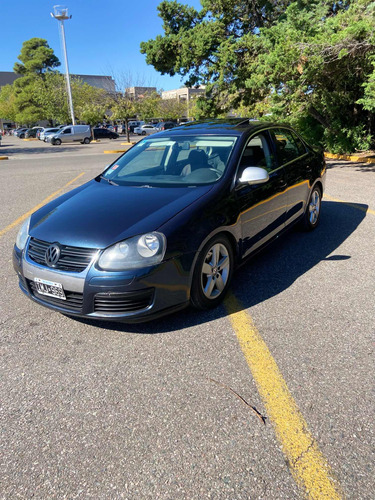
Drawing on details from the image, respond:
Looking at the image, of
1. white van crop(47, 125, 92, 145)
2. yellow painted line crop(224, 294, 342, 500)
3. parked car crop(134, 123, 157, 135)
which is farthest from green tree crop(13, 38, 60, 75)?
yellow painted line crop(224, 294, 342, 500)

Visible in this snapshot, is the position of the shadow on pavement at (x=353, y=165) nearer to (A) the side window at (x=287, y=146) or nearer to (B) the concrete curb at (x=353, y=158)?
(B) the concrete curb at (x=353, y=158)

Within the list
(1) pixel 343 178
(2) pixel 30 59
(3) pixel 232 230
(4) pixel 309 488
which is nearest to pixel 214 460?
(4) pixel 309 488

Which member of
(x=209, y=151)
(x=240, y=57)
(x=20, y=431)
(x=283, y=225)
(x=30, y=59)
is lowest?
(x=20, y=431)

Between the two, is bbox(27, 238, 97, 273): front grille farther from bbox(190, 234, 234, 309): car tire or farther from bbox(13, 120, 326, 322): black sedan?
bbox(190, 234, 234, 309): car tire

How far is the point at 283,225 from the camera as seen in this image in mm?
4293

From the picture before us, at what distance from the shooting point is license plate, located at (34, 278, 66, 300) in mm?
2733

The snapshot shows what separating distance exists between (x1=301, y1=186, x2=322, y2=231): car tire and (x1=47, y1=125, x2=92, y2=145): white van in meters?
34.1

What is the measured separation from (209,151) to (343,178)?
7.36 m

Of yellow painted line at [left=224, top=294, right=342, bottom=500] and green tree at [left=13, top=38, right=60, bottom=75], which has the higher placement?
green tree at [left=13, top=38, right=60, bottom=75]

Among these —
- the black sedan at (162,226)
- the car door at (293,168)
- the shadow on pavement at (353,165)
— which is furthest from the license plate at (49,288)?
the shadow on pavement at (353,165)

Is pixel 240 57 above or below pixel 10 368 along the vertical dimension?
above

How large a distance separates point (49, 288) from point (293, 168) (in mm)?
3121

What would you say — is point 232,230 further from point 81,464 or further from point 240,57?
point 240,57

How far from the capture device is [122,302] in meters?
2.67
